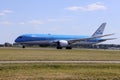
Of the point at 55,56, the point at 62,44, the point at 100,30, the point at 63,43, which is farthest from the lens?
the point at 100,30

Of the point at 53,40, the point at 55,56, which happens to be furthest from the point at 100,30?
A: the point at 55,56

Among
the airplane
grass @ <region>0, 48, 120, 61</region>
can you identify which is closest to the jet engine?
the airplane

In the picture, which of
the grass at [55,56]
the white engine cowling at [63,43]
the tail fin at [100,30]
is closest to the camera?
the grass at [55,56]

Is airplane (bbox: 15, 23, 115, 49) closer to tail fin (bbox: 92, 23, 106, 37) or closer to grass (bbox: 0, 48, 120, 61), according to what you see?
tail fin (bbox: 92, 23, 106, 37)

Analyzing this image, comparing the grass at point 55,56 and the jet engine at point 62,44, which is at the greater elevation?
the jet engine at point 62,44

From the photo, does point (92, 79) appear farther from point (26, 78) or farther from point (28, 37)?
point (28, 37)

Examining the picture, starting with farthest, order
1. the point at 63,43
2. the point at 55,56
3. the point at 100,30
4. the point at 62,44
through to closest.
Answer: the point at 100,30 → the point at 63,43 → the point at 62,44 → the point at 55,56

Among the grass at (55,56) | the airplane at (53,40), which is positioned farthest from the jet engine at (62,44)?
the grass at (55,56)

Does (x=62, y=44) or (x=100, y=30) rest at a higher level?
(x=100, y=30)

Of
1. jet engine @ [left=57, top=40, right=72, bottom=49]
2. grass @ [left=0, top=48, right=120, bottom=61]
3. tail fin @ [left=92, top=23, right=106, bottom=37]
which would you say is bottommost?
grass @ [left=0, top=48, right=120, bottom=61]

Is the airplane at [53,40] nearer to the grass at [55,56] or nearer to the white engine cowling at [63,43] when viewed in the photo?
the white engine cowling at [63,43]

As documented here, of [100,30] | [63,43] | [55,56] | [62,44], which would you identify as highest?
[100,30]

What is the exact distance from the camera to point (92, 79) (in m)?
18.5

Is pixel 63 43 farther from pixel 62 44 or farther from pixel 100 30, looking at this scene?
pixel 100 30
